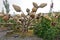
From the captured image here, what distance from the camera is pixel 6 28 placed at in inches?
25.7

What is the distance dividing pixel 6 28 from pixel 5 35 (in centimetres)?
7

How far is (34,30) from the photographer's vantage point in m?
0.60

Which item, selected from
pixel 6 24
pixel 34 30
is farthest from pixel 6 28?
pixel 34 30

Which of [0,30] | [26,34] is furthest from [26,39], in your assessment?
[0,30]

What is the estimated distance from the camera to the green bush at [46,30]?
21.9 inches

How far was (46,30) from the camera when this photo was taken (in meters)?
0.56

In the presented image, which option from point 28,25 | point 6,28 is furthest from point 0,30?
point 28,25

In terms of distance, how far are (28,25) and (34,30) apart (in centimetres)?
3

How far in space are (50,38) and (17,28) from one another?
0.14 m

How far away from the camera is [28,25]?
590mm

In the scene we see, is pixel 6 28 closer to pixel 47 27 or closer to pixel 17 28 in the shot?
pixel 17 28

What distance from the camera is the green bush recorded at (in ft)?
1.82

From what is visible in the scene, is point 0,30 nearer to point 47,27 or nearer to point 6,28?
point 6,28

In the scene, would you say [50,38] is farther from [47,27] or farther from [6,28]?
[6,28]
